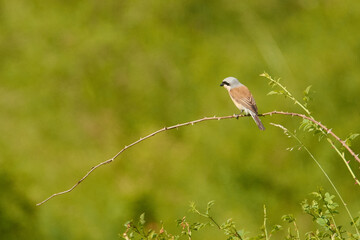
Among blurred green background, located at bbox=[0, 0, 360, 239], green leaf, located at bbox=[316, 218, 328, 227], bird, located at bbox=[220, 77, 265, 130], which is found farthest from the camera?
blurred green background, located at bbox=[0, 0, 360, 239]

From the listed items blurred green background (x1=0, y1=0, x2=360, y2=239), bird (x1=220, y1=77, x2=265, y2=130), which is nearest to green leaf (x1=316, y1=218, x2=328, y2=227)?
bird (x1=220, y1=77, x2=265, y2=130)

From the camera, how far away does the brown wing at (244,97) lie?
430 centimetres

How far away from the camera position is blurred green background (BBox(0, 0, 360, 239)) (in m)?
4.69

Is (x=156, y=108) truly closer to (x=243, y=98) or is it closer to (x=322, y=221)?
(x=243, y=98)

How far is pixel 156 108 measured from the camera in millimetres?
5059

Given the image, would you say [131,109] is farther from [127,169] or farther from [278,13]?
[278,13]

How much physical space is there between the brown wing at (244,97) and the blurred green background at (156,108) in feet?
2.13

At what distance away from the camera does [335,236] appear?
8.07 feet

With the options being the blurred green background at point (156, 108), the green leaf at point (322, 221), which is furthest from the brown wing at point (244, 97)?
the green leaf at point (322, 221)

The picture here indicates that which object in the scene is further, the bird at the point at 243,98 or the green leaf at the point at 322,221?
the bird at the point at 243,98

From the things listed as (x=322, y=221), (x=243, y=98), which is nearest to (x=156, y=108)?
(x=243, y=98)

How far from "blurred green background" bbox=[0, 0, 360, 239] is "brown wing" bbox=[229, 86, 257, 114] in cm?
65

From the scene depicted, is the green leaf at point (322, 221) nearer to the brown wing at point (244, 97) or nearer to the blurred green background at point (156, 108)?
the brown wing at point (244, 97)

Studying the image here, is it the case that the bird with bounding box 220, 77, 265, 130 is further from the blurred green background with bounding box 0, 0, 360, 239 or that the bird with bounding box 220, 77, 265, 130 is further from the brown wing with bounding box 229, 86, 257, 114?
the blurred green background with bounding box 0, 0, 360, 239
